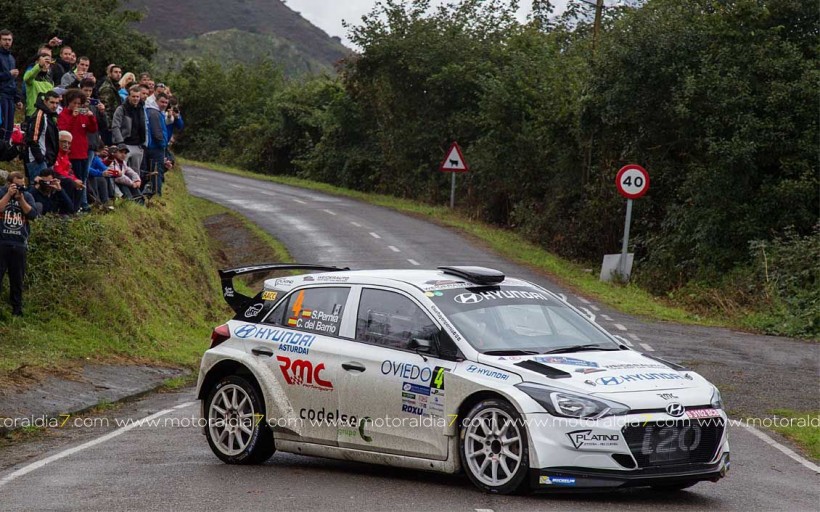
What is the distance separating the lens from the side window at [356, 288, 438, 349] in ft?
30.5

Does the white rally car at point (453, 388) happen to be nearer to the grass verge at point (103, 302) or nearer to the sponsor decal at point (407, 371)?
the sponsor decal at point (407, 371)

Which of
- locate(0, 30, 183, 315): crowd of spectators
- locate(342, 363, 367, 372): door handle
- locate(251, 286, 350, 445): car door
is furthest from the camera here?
locate(0, 30, 183, 315): crowd of spectators

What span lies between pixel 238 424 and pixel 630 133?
79.6 feet

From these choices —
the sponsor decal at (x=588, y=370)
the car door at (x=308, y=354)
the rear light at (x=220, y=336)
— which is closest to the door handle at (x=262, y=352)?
the car door at (x=308, y=354)

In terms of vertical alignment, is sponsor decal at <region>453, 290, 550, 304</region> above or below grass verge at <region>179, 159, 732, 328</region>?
above

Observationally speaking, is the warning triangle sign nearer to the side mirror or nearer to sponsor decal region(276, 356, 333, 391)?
sponsor decal region(276, 356, 333, 391)

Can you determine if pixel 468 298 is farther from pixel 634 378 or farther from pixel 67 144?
pixel 67 144

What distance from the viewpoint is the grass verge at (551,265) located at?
24266 millimetres

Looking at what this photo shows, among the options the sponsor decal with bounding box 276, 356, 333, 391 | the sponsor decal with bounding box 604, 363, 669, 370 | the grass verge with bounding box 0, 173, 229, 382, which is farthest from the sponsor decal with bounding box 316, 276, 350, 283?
the grass verge with bounding box 0, 173, 229, 382

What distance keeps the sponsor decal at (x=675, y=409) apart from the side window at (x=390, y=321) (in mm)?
1871

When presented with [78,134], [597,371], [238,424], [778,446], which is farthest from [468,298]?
[78,134]

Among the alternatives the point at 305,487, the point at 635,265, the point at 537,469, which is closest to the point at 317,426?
the point at 305,487

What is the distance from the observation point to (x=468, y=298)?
31.1ft

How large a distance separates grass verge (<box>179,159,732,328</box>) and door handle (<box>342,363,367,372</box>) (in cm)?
1481
